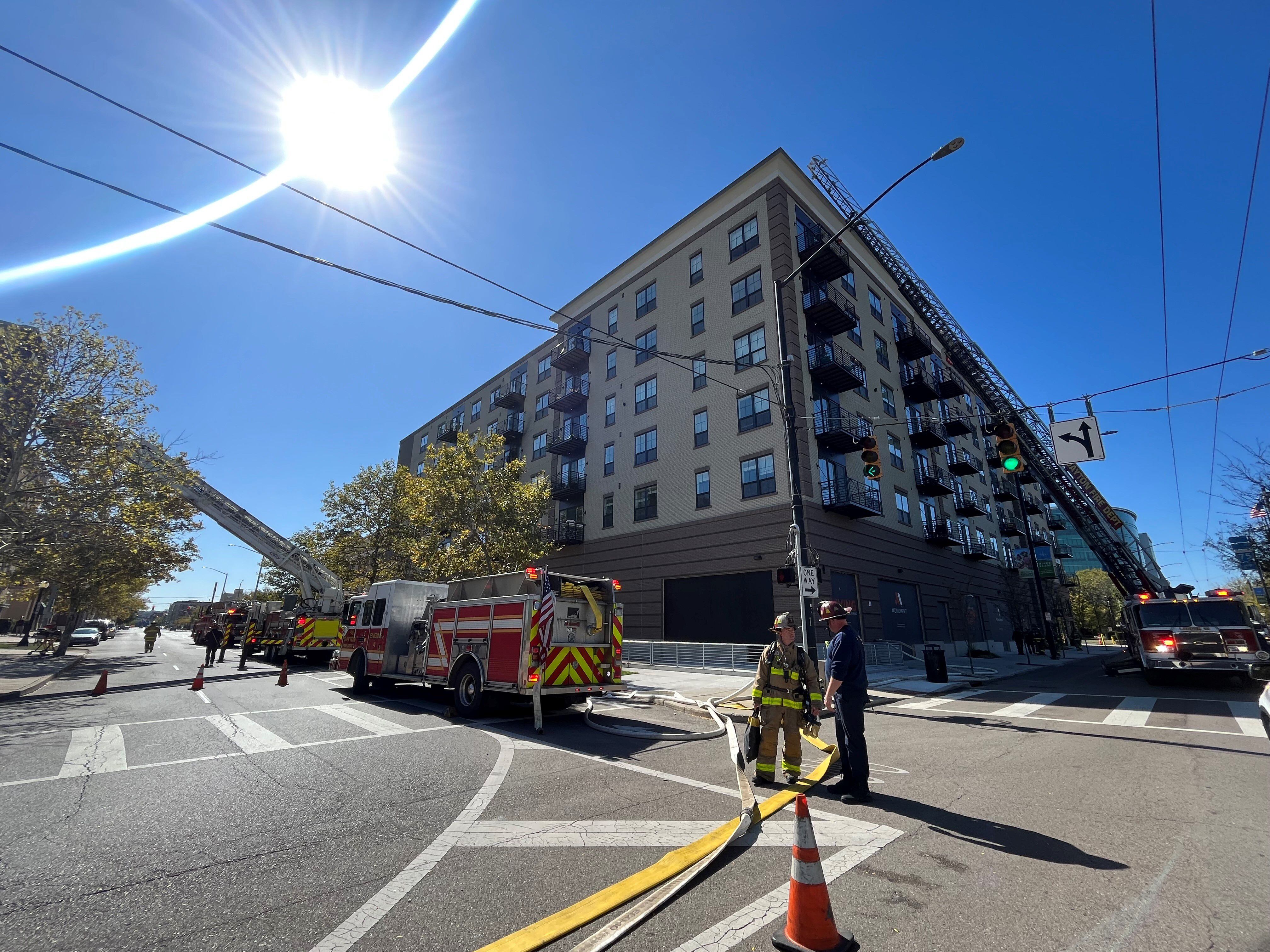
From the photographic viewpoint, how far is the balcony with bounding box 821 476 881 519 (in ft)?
73.6

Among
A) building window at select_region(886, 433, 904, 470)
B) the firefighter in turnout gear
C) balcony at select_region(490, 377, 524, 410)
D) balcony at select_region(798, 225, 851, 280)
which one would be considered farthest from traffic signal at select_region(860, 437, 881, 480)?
balcony at select_region(490, 377, 524, 410)

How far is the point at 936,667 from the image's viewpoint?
1589 cm

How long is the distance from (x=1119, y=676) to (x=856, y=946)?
21.8 metres

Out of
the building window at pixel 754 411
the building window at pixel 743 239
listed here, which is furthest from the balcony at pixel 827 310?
the building window at pixel 754 411

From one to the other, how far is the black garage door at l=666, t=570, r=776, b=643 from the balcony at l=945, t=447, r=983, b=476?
64.9ft

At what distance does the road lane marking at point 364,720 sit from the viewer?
8.88 m

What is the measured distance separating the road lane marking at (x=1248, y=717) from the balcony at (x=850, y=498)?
40.0ft

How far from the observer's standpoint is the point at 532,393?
3812 centimetres

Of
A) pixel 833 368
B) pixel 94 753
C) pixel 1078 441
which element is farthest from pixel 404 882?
pixel 833 368

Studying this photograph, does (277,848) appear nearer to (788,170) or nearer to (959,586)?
(788,170)

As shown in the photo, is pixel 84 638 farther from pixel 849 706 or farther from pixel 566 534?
pixel 849 706

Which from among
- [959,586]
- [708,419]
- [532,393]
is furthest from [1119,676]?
[532,393]

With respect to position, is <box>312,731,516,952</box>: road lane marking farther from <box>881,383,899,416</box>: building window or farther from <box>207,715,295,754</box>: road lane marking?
A: <box>881,383,899,416</box>: building window

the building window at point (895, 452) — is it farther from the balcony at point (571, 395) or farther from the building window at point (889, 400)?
the balcony at point (571, 395)
